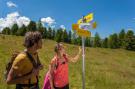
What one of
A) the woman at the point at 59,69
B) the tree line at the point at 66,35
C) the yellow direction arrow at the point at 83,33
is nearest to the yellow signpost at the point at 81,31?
the yellow direction arrow at the point at 83,33

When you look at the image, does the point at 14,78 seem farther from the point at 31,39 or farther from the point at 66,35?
the point at 66,35

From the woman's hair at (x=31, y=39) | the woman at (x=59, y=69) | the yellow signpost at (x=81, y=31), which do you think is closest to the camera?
the woman's hair at (x=31, y=39)

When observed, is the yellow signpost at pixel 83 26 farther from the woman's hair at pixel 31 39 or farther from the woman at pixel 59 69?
the woman's hair at pixel 31 39

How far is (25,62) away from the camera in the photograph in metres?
5.82

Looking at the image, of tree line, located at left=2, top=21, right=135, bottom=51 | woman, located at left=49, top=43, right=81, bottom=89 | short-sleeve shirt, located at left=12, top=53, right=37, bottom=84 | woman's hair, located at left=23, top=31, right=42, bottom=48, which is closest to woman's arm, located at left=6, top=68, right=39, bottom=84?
short-sleeve shirt, located at left=12, top=53, right=37, bottom=84

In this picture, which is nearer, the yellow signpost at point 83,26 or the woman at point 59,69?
the woman at point 59,69

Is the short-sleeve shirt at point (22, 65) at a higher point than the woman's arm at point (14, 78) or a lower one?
higher

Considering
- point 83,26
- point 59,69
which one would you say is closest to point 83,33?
point 83,26

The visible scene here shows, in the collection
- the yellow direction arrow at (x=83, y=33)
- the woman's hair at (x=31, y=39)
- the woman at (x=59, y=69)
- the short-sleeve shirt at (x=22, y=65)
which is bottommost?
the woman at (x=59, y=69)

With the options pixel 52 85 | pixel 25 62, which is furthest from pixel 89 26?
pixel 25 62

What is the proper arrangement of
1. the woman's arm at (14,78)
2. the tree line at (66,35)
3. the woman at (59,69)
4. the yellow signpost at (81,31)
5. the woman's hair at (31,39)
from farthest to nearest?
the tree line at (66,35) → the yellow signpost at (81,31) → the woman at (59,69) → the woman's hair at (31,39) → the woman's arm at (14,78)

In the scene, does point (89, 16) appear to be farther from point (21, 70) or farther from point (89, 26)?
point (21, 70)

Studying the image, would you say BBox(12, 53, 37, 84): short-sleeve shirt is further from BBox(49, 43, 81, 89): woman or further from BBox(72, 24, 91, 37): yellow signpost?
BBox(72, 24, 91, 37): yellow signpost

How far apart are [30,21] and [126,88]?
336ft
